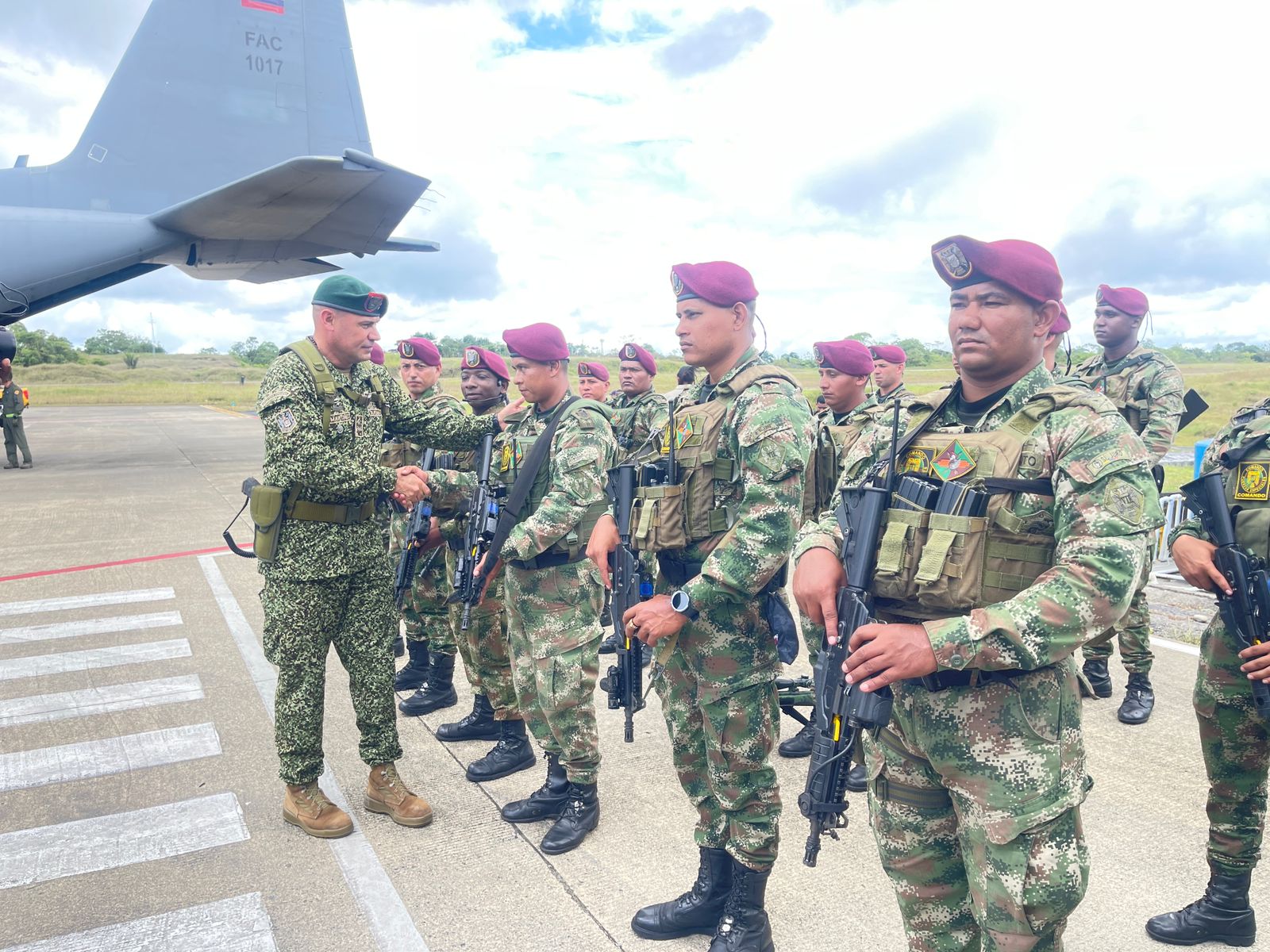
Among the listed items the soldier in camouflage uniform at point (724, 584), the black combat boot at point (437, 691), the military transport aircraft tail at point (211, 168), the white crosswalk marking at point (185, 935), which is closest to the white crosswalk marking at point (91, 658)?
the black combat boot at point (437, 691)

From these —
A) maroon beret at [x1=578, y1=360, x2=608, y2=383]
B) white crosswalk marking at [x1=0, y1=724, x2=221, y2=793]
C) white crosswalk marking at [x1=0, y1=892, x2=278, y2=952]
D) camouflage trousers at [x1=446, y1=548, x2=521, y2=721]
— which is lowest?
white crosswalk marking at [x1=0, y1=724, x2=221, y2=793]

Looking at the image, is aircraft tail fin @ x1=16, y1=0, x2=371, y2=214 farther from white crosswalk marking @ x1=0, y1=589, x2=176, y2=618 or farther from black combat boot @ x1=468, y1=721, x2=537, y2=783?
black combat boot @ x1=468, y1=721, x2=537, y2=783

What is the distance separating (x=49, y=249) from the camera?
11.8 meters

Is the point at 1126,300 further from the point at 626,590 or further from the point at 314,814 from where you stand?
the point at 314,814

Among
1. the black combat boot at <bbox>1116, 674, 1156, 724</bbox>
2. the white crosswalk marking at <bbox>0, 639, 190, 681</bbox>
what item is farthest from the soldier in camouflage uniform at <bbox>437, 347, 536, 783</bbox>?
the black combat boot at <bbox>1116, 674, 1156, 724</bbox>

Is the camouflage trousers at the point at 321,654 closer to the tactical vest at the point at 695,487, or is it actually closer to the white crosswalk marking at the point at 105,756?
the white crosswalk marking at the point at 105,756

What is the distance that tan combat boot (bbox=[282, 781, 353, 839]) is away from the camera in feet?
10.9

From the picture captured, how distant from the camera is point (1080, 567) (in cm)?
164

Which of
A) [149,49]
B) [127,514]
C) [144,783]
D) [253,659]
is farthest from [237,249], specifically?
[144,783]

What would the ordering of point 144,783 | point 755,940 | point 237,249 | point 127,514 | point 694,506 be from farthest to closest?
1. point 237,249
2. point 127,514
3. point 144,783
4. point 694,506
5. point 755,940

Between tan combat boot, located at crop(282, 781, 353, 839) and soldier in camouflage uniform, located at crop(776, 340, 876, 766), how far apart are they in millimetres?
2120

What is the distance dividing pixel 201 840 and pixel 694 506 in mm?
2455

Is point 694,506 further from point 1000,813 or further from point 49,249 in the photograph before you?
point 49,249

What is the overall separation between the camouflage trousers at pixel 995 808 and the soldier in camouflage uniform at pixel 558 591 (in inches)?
66.2
